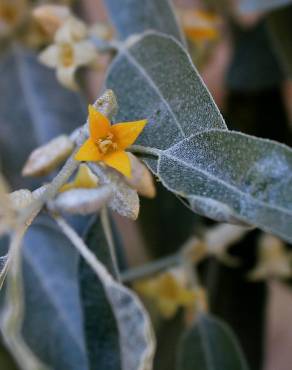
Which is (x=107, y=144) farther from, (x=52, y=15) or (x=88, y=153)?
(x=52, y=15)

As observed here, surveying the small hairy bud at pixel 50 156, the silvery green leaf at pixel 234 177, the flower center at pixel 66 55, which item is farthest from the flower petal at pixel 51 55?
the silvery green leaf at pixel 234 177

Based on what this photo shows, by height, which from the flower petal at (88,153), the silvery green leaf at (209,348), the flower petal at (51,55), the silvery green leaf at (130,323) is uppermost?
the flower petal at (51,55)

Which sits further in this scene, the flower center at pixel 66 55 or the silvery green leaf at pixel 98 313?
the flower center at pixel 66 55

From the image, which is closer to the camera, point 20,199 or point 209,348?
point 20,199

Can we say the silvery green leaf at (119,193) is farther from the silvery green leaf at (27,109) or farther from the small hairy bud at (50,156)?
the silvery green leaf at (27,109)

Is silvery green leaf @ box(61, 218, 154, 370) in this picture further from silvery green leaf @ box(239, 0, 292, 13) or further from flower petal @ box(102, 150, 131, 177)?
silvery green leaf @ box(239, 0, 292, 13)

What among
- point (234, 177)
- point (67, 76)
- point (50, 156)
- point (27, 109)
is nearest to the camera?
point (234, 177)

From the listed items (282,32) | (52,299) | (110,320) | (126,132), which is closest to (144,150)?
(126,132)
